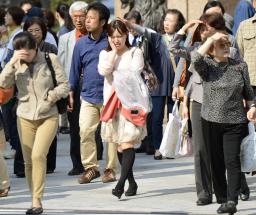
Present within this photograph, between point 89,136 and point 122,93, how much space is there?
4.72 feet

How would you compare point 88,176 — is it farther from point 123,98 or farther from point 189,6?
point 189,6

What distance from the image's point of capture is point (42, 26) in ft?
44.5

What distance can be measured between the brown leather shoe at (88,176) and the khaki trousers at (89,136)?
0.06m

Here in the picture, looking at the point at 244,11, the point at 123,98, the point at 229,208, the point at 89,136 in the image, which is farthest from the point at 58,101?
the point at 244,11

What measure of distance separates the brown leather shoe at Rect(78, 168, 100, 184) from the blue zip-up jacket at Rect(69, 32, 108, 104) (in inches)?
30.9

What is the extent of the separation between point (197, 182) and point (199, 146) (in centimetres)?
35

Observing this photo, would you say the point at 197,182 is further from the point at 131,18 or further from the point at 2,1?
the point at 2,1

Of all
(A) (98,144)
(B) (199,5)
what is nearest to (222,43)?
(A) (98,144)

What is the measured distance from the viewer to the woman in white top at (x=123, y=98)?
11867 millimetres

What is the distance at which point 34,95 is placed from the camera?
11.4 m

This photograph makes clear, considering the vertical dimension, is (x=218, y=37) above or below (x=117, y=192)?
above

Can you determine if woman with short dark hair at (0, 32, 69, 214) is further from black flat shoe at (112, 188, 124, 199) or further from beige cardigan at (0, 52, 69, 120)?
black flat shoe at (112, 188, 124, 199)

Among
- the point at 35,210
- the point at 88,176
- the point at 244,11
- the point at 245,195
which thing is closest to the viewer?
the point at 35,210

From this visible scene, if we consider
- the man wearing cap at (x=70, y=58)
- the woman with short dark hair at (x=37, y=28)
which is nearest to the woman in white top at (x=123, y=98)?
the woman with short dark hair at (x=37, y=28)
